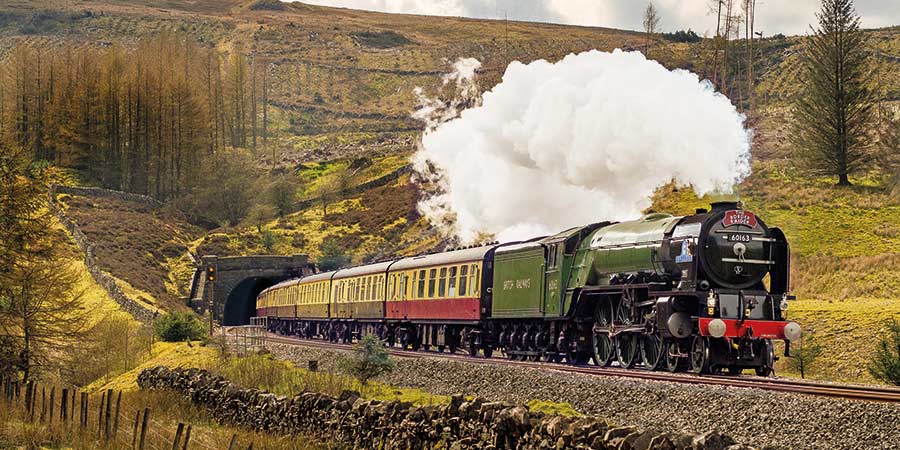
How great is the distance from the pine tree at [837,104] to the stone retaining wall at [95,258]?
3969cm

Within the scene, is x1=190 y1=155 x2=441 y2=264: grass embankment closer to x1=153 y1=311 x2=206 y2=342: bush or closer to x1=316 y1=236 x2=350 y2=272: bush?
x1=316 y1=236 x2=350 y2=272: bush

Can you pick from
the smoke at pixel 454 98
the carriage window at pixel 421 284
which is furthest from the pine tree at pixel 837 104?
the smoke at pixel 454 98

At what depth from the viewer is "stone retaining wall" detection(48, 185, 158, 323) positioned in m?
57.5

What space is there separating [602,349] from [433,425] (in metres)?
11.2

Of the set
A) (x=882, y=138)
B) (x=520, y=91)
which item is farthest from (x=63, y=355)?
(x=882, y=138)

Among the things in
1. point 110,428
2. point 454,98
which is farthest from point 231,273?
point 454,98

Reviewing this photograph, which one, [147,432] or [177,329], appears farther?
[177,329]

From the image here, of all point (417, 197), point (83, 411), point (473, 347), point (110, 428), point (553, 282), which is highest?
point (417, 197)

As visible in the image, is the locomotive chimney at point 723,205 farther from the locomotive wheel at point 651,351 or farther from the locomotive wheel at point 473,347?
the locomotive wheel at point 473,347

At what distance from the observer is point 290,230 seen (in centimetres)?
10125

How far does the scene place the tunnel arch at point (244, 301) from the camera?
88.1 m

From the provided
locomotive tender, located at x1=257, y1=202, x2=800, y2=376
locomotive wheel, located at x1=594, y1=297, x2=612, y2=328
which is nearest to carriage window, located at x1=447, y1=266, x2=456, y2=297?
locomotive tender, located at x1=257, y1=202, x2=800, y2=376

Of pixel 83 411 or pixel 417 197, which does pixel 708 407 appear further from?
pixel 417 197

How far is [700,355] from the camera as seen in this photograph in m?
21.5
